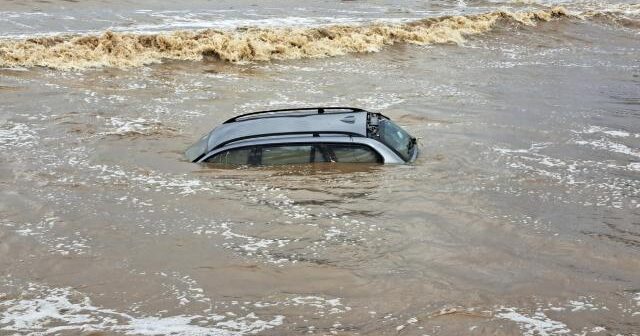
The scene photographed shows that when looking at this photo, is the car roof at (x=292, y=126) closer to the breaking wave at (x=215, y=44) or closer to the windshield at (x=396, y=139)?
the windshield at (x=396, y=139)

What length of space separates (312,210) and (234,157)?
46.6 inches

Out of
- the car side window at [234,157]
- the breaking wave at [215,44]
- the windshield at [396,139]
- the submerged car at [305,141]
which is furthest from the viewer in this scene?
the breaking wave at [215,44]

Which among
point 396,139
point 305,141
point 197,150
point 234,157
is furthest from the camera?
point 197,150

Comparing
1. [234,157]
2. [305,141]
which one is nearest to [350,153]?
[305,141]

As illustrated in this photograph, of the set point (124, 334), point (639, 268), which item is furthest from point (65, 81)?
point (639, 268)

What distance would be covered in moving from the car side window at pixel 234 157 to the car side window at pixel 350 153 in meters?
0.97

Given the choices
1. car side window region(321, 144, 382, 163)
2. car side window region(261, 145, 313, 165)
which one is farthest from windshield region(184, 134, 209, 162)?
car side window region(321, 144, 382, 163)

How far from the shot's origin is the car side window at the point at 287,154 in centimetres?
896

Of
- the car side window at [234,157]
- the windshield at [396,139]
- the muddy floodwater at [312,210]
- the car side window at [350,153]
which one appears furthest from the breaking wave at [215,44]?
the car side window at [350,153]

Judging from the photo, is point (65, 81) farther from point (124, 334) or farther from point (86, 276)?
point (124, 334)

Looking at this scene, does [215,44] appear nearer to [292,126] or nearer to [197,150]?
[197,150]

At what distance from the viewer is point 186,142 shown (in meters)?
12.1

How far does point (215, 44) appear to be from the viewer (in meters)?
21.2

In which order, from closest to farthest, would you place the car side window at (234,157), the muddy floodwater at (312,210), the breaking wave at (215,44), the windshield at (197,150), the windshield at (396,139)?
the muddy floodwater at (312,210) < the car side window at (234,157) < the windshield at (396,139) < the windshield at (197,150) < the breaking wave at (215,44)
